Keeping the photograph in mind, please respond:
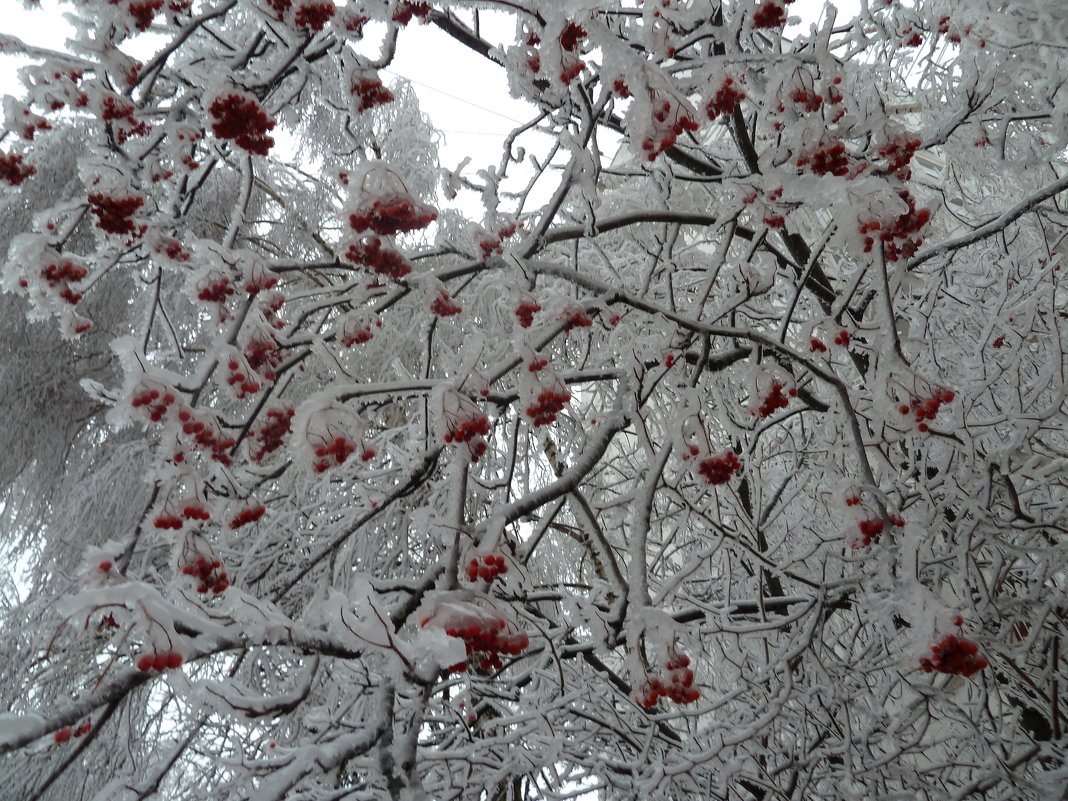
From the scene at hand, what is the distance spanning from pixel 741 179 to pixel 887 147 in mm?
440

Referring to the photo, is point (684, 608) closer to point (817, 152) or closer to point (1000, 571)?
point (1000, 571)

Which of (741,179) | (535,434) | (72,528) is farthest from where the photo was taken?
(535,434)

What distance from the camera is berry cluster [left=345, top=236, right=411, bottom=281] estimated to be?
186 cm

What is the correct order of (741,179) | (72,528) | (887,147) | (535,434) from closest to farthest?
(887,147), (741,179), (72,528), (535,434)

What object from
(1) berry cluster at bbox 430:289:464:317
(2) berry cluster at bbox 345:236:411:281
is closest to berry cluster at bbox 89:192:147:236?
(2) berry cluster at bbox 345:236:411:281

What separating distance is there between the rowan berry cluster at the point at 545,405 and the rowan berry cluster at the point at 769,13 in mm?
1160

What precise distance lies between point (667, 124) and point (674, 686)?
1.31 metres

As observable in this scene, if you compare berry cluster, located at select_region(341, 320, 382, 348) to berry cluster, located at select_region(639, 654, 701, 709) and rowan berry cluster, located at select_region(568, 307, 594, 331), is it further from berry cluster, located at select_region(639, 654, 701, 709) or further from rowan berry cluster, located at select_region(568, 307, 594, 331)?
berry cluster, located at select_region(639, 654, 701, 709)

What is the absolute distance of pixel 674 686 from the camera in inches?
63.6

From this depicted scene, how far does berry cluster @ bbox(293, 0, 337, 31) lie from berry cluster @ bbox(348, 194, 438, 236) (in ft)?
1.62

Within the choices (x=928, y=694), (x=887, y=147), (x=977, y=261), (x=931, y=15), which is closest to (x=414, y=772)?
(x=928, y=694)

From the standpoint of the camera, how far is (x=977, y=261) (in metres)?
4.20

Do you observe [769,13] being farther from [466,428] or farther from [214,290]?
[214,290]

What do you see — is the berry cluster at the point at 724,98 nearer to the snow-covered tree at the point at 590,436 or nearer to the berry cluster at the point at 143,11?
the snow-covered tree at the point at 590,436
